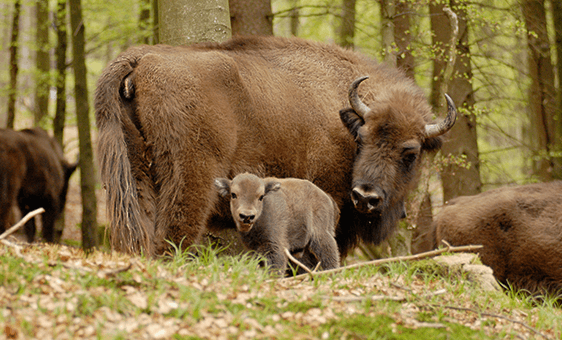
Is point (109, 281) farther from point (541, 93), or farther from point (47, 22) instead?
point (47, 22)

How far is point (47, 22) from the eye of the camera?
1380 centimetres

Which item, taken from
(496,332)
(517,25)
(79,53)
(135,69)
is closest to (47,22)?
(79,53)

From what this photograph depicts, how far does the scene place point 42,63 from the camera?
15.1 meters

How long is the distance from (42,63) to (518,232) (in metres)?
13.7

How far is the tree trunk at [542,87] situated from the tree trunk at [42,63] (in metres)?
11.9

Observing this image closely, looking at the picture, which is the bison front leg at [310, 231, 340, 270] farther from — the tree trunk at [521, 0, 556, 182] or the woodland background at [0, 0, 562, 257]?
the tree trunk at [521, 0, 556, 182]

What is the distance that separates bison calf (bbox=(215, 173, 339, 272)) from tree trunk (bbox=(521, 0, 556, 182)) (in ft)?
25.1

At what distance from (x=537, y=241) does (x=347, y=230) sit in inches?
111

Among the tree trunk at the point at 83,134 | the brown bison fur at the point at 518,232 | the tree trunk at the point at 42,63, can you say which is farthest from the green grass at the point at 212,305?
the tree trunk at the point at 42,63

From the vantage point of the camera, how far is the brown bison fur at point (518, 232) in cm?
722

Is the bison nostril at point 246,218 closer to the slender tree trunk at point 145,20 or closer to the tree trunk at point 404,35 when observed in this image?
the tree trunk at point 404,35

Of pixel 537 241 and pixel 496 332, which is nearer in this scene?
pixel 496 332

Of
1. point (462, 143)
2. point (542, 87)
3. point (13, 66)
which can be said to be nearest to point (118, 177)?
point (462, 143)

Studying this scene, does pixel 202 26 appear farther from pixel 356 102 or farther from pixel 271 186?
pixel 271 186
